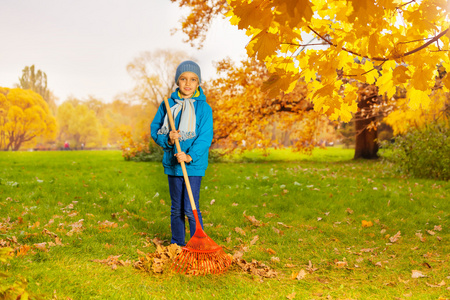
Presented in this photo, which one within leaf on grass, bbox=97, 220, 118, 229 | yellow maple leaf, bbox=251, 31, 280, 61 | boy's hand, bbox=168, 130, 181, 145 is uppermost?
yellow maple leaf, bbox=251, 31, 280, 61

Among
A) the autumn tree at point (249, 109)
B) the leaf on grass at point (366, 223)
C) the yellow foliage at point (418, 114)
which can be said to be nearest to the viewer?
the leaf on grass at point (366, 223)

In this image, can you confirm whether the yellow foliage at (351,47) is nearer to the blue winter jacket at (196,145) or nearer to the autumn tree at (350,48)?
the autumn tree at (350,48)

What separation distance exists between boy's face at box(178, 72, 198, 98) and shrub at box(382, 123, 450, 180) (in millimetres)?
7648

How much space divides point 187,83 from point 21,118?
3572cm

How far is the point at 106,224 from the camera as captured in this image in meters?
4.72

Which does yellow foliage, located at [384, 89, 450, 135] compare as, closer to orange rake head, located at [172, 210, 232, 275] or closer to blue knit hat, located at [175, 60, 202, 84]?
blue knit hat, located at [175, 60, 202, 84]

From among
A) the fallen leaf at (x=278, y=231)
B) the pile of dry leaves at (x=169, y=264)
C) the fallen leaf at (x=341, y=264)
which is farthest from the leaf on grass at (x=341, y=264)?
the fallen leaf at (x=278, y=231)

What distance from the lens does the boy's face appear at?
358 cm

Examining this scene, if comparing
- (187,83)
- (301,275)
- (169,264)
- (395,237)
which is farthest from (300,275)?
(187,83)

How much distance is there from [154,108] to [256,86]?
14.8m

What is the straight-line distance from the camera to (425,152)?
9148 mm

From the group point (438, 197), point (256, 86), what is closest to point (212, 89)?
Result: point (256, 86)

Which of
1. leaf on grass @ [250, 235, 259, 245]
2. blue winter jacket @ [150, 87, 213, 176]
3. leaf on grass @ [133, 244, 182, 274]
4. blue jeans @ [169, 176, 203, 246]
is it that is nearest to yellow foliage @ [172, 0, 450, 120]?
blue winter jacket @ [150, 87, 213, 176]

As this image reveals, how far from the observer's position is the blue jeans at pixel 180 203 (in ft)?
11.7
